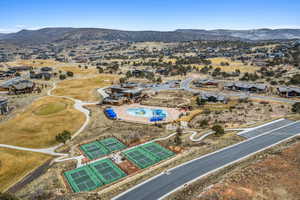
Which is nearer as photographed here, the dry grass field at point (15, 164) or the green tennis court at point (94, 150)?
the dry grass field at point (15, 164)

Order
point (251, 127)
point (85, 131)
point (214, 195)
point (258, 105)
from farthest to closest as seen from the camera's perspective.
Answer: point (258, 105), point (85, 131), point (251, 127), point (214, 195)

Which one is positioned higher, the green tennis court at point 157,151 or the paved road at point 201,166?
the paved road at point 201,166

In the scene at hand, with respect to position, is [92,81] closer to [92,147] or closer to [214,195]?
[92,147]

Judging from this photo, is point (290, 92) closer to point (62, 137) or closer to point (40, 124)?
point (62, 137)

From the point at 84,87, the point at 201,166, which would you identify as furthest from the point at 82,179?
the point at 84,87

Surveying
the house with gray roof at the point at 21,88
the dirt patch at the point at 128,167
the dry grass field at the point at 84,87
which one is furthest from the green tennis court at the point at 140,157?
the house with gray roof at the point at 21,88

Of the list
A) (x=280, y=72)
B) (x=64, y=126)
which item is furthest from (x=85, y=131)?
(x=280, y=72)

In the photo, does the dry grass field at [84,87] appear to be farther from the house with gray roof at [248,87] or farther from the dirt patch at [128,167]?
the house with gray roof at [248,87]
